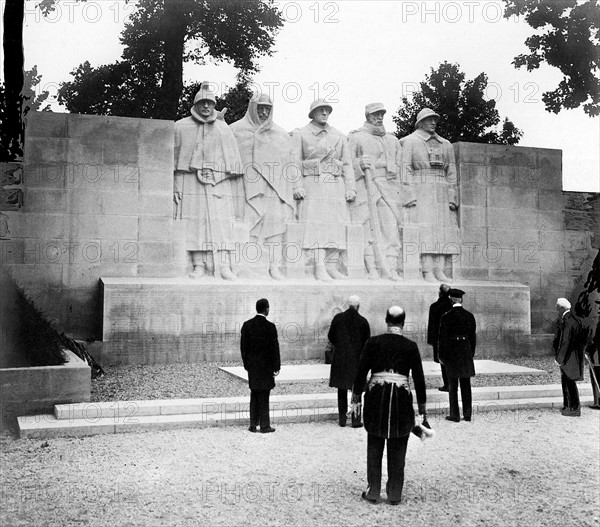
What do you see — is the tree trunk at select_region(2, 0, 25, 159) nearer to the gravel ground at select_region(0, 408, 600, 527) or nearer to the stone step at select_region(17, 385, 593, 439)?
the stone step at select_region(17, 385, 593, 439)

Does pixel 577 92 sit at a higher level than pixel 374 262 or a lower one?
higher

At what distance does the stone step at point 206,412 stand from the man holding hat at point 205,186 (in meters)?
4.40

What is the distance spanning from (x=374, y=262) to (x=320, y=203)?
1634 mm

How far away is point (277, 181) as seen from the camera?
42.8 feet

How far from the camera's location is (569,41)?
10727mm

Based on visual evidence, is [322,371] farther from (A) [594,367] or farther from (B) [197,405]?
(A) [594,367]

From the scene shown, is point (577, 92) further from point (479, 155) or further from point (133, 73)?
point (133, 73)

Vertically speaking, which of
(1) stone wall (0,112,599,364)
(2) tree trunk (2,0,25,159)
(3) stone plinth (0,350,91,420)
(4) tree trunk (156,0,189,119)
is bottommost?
(3) stone plinth (0,350,91,420)

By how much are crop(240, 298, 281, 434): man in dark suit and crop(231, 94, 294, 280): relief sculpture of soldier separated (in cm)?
533

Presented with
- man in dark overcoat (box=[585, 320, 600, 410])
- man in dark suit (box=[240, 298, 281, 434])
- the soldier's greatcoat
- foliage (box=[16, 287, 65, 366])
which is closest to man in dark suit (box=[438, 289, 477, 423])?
the soldier's greatcoat

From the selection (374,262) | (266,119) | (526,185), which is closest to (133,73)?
(266,119)

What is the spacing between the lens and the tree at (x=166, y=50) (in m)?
18.0

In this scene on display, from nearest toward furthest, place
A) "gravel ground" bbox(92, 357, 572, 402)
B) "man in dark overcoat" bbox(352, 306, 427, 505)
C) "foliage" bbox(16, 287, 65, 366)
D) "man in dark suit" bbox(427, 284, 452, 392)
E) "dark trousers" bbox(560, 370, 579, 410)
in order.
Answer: "man in dark overcoat" bbox(352, 306, 427, 505)
"foliage" bbox(16, 287, 65, 366)
"dark trousers" bbox(560, 370, 579, 410)
"gravel ground" bbox(92, 357, 572, 402)
"man in dark suit" bbox(427, 284, 452, 392)

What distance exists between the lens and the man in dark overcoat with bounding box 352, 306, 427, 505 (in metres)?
5.08
